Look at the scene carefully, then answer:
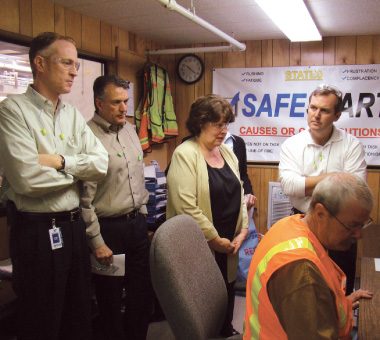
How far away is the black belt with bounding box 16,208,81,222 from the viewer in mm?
1794

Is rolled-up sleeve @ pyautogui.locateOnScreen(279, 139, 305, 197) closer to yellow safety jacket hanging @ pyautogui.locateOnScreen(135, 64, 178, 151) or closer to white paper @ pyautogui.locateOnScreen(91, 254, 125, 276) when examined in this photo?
white paper @ pyautogui.locateOnScreen(91, 254, 125, 276)

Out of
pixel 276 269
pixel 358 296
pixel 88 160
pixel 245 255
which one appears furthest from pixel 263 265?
pixel 245 255

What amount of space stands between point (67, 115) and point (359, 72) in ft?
9.11

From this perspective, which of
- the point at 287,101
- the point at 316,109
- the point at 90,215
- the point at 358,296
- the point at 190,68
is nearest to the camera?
the point at 358,296

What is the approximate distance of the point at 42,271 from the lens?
1823mm

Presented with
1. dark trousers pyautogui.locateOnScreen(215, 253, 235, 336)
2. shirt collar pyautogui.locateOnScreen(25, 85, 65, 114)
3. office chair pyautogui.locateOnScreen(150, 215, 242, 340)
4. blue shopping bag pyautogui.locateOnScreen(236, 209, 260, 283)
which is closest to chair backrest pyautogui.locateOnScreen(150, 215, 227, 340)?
office chair pyautogui.locateOnScreen(150, 215, 242, 340)

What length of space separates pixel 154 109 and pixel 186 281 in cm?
257

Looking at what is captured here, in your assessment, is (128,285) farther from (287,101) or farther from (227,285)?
(287,101)

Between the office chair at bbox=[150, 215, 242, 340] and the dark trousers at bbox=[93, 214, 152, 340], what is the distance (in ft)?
2.48

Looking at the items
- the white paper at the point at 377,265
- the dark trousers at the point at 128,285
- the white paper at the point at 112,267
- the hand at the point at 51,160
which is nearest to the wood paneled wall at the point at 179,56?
the hand at the point at 51,160

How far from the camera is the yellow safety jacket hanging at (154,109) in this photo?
3.70 meters

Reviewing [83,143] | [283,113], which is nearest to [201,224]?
[83,143]

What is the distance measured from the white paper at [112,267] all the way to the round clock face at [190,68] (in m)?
2.51

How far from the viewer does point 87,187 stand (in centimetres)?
211
